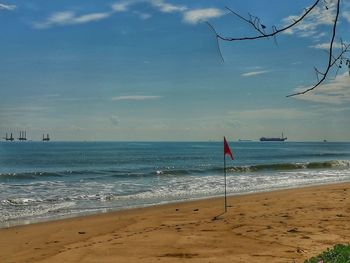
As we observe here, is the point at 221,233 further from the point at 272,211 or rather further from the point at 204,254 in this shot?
the point at 272,211

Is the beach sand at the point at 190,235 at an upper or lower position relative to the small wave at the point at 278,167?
upper

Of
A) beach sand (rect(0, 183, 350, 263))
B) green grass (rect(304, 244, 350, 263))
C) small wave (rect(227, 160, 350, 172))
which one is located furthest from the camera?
small wave (rect(227, 160, 350, 172))

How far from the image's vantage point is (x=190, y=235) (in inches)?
372

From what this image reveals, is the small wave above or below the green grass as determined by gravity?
below

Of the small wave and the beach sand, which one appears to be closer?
the beach sand

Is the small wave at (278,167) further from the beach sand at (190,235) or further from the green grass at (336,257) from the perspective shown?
the green grass at (336,257)

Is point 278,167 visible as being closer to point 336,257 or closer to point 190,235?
point 190,235

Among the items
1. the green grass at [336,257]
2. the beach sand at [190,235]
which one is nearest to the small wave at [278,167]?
the beach sand at [190,235]

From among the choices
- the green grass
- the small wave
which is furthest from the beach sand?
the small wave

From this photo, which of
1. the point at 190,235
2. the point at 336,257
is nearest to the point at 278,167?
the point at 190,235

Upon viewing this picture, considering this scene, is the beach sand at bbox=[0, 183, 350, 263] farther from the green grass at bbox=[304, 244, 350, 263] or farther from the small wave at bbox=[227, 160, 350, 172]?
the small wave at bbox=[227, 160, 350, 172]

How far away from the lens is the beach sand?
7.86 m

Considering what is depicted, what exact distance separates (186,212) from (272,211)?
2.46 m

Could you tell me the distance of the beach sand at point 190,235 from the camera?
310 inches
